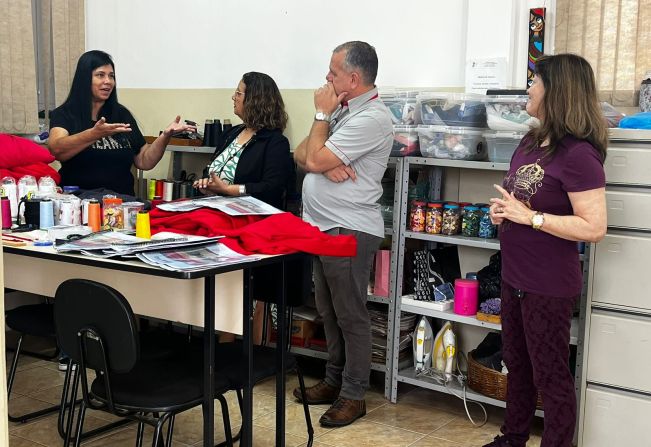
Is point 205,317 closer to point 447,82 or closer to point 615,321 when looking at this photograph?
point 615,321

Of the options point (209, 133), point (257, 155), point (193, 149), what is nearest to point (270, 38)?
point (209, 133)

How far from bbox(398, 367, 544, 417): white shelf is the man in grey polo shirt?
1.03 feet

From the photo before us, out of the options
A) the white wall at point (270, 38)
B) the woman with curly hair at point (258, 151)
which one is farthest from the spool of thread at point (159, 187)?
the white wall at point (270, 38)

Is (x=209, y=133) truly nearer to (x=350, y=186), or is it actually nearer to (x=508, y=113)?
(x=350, y=186)

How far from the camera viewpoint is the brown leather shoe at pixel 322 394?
12.7 feet

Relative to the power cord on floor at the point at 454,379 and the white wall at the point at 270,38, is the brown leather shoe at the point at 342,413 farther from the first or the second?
the white wall at the point at 270,38

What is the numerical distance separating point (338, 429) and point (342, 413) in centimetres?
8

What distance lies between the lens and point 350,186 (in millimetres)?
3562

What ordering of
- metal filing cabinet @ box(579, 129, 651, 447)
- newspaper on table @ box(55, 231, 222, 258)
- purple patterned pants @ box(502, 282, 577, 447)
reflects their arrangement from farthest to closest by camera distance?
metal filing cabinet @ box(579, 129, 651, 447)
purple patterned pants @ box(502, 282, 577, 447)
newspaper on table @ box(55, 231, 222, 258)

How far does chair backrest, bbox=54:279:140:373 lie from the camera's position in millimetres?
2387

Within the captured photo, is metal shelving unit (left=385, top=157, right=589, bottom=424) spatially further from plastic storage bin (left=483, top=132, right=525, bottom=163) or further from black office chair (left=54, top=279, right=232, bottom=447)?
black office chair (left=54, top=279, right=232, bottom=447)

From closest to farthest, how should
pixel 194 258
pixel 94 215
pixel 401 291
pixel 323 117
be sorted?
pixel 194 258
pixel 94 215
pixel 323 117
pixel 401 291

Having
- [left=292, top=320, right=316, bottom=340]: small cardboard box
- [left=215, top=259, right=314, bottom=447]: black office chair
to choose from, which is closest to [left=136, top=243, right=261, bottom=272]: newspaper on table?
[left=215, top=259, right=314, bottom=447]: black office chair

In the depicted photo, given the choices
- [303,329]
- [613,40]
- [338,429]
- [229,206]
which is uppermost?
[613,40]
